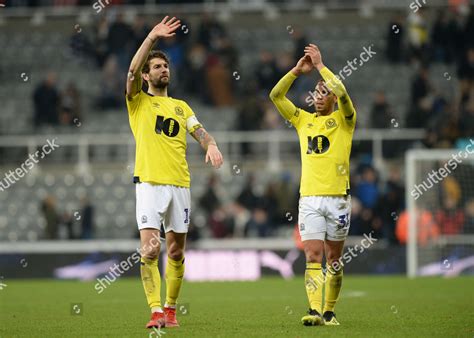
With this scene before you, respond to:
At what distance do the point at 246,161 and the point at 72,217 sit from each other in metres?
4.23

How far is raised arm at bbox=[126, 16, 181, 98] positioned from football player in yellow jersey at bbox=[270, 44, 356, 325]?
1.48 m

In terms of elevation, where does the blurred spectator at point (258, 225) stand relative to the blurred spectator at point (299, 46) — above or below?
below

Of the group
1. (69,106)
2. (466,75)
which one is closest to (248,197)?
(69,106)

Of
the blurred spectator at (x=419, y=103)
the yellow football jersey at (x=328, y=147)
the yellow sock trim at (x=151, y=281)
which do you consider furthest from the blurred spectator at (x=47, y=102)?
the yellow sock trim at (x=151, y=281)

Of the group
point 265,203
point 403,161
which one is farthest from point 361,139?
point 265,203

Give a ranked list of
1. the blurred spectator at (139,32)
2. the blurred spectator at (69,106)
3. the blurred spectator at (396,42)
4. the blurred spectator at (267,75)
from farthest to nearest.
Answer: the blurred spectator at (396,42), the blurred spectator at (139,32), the blurred spectator at (69,106), the blurred spectator at (267,75)

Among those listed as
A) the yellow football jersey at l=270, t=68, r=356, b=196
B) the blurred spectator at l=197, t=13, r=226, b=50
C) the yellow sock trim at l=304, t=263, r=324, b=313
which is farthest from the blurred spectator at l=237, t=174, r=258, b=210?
the yellow sock trim at l=304, t=263, r=324, b=313

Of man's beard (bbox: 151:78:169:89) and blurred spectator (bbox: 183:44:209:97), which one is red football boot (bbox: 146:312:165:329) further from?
blurred spectator (bbox: 183:44:209:97)

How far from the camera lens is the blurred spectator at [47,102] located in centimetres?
2700

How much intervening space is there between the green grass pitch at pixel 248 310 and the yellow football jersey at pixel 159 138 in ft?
4.72

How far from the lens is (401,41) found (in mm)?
29062

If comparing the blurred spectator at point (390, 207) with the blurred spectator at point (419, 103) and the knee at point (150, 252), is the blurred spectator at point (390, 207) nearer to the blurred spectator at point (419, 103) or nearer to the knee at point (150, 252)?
the blurred spectator at point (419, 103)

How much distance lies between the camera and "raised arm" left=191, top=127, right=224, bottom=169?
32.8 feet

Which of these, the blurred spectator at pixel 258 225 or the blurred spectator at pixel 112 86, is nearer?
the blurred spectator at pixel 258 225
